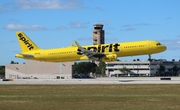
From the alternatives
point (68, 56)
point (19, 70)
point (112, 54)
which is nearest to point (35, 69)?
point (19, 70)

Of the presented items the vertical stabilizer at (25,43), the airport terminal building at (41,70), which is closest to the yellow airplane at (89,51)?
the vertical stabilizer at (25,43)

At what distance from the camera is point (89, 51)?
8462cm

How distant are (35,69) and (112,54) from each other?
157ft

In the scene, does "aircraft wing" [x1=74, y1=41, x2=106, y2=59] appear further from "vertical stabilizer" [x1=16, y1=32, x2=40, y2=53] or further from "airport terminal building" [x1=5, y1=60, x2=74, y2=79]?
"airport terminal building" [x1=5, y1=60, x2=74, y2=79]

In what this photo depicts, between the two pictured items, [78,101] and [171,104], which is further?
[78,101]

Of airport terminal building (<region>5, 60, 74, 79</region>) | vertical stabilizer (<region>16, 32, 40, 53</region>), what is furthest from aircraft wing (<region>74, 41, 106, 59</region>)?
airport terminal building (<region>5, 60, 74, 79</region>)

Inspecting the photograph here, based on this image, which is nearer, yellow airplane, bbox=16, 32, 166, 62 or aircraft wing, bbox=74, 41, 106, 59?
yellow airplane, bbox=16, 32, 166, 62

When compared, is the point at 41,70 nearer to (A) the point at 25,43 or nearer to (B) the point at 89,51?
(A) the point at 25,43

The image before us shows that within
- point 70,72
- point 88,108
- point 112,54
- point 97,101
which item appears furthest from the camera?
point 70,72

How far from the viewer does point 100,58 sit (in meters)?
84.8

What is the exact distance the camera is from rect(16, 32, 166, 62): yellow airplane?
266 feet

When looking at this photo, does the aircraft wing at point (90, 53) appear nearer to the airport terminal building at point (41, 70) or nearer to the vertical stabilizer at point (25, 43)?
the vertical stabilizer at point (25, 43)

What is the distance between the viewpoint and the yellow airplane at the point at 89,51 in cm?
8094

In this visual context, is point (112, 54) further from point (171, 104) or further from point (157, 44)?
point (171, 104)
